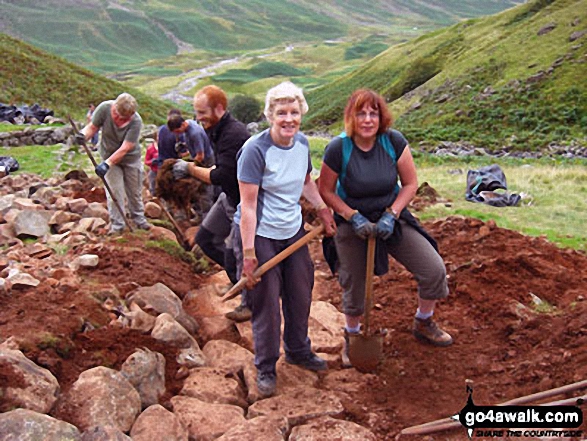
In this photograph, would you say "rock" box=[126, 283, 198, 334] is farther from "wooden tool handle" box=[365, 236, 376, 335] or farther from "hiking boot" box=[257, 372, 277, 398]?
"wooden tool handle" box=[365, 236, 376, 335]

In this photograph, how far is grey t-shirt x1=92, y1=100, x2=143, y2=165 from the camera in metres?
7.14

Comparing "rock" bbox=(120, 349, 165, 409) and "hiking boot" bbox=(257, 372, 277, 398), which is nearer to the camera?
"rock" bbox=(120, 349, 165, 409)

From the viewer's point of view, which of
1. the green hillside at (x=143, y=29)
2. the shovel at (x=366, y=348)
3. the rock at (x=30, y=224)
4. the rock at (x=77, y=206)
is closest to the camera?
the shovel at (x=366, y=348)

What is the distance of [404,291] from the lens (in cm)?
666

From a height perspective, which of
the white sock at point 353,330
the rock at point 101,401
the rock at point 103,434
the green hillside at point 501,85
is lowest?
the green hillside at point 501,85

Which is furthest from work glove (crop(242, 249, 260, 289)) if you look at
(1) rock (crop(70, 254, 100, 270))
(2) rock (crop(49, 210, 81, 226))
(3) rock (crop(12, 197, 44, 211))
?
(3) rock (crop(12, 197, 44, 211))

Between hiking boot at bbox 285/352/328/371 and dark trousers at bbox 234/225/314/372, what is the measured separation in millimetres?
293

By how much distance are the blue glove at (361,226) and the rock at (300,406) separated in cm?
126

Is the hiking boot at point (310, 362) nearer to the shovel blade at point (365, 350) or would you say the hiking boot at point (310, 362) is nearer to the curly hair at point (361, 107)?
the shovel blade at point (365, 350)

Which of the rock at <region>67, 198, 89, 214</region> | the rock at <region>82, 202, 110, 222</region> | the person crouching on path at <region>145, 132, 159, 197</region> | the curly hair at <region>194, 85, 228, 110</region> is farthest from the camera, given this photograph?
the person crouching on path at <region>145, 132, 159, 197</region>

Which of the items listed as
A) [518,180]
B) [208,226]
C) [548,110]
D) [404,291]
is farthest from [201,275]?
[548,110]

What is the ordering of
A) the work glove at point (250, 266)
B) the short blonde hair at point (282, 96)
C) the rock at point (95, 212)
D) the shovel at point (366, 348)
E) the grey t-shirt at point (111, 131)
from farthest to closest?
the rock at point (95, 212) → the grey t-shirt at point (111, 131) → the shovel at point (366, 348) → the work glove at point (250, 266) → the short blonde hair at point (282, 96)

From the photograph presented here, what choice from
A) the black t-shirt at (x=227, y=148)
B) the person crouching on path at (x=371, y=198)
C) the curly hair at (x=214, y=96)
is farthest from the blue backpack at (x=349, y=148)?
the curly hair at (x=214, y=96)

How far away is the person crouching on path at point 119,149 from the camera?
7.00 m
